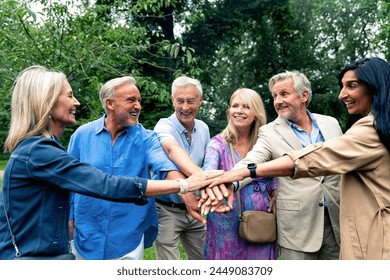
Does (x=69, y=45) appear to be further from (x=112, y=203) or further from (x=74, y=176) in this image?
(x=74, y=176)

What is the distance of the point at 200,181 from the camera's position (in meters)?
3.62

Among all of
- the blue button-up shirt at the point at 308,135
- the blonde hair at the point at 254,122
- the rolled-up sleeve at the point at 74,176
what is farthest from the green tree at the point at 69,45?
the rolled-up sleeve at the point at 74,176

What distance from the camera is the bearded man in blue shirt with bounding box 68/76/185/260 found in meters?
3.71

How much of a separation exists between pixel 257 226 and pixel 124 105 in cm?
145

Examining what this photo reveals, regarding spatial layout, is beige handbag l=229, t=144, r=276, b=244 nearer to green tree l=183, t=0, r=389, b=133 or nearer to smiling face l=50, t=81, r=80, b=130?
smiling face l=50, t=81, r=80, b=130

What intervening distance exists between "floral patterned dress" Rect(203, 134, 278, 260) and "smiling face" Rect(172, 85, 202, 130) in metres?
0.45

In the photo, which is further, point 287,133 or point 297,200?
point 287,133

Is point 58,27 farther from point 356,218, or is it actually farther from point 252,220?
point 356,218

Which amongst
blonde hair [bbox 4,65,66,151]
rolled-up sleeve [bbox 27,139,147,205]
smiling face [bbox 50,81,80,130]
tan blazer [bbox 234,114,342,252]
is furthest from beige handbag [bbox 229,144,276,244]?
blonde hair [bbox 4,65,66,151]

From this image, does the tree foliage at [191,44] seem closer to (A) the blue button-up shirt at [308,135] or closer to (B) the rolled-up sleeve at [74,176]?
(A) the blue button-up shirt at [308,135]

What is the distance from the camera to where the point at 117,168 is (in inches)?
146

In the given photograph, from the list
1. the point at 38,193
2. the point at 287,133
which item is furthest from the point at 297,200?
the point at 38,193

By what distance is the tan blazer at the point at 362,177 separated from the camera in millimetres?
2926

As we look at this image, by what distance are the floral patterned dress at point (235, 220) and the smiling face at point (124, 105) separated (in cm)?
77
